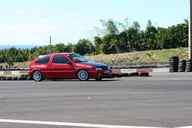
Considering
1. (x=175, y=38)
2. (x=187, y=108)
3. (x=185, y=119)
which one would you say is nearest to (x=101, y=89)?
(x=187, y=108)

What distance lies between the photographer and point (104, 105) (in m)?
17.9

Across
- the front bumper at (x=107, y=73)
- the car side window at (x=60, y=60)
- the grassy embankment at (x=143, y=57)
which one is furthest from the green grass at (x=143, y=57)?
the front bumper at (x=107, y=73)

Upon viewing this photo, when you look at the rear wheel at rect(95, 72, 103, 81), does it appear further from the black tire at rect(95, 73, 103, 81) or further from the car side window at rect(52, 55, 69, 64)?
the car side window at rect(52, 55, 69, 64)

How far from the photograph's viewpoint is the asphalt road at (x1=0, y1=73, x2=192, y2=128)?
1460 centimetres

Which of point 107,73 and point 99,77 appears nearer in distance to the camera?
point 99,77

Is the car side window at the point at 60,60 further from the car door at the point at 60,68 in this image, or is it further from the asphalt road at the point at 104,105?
the asphalt road at the point at 104,105

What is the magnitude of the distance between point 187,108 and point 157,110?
79cm

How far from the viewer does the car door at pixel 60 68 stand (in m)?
31.8

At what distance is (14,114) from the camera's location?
633 inches

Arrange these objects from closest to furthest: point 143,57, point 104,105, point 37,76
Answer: point 104,105 → point 37,76 → point 143,57

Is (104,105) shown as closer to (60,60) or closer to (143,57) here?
(60,60)

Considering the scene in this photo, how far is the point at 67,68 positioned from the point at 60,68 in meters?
0.45

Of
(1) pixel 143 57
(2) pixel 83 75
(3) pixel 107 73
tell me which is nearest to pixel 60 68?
(2) pixel 83 75

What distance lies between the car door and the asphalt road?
6522 millimetres
